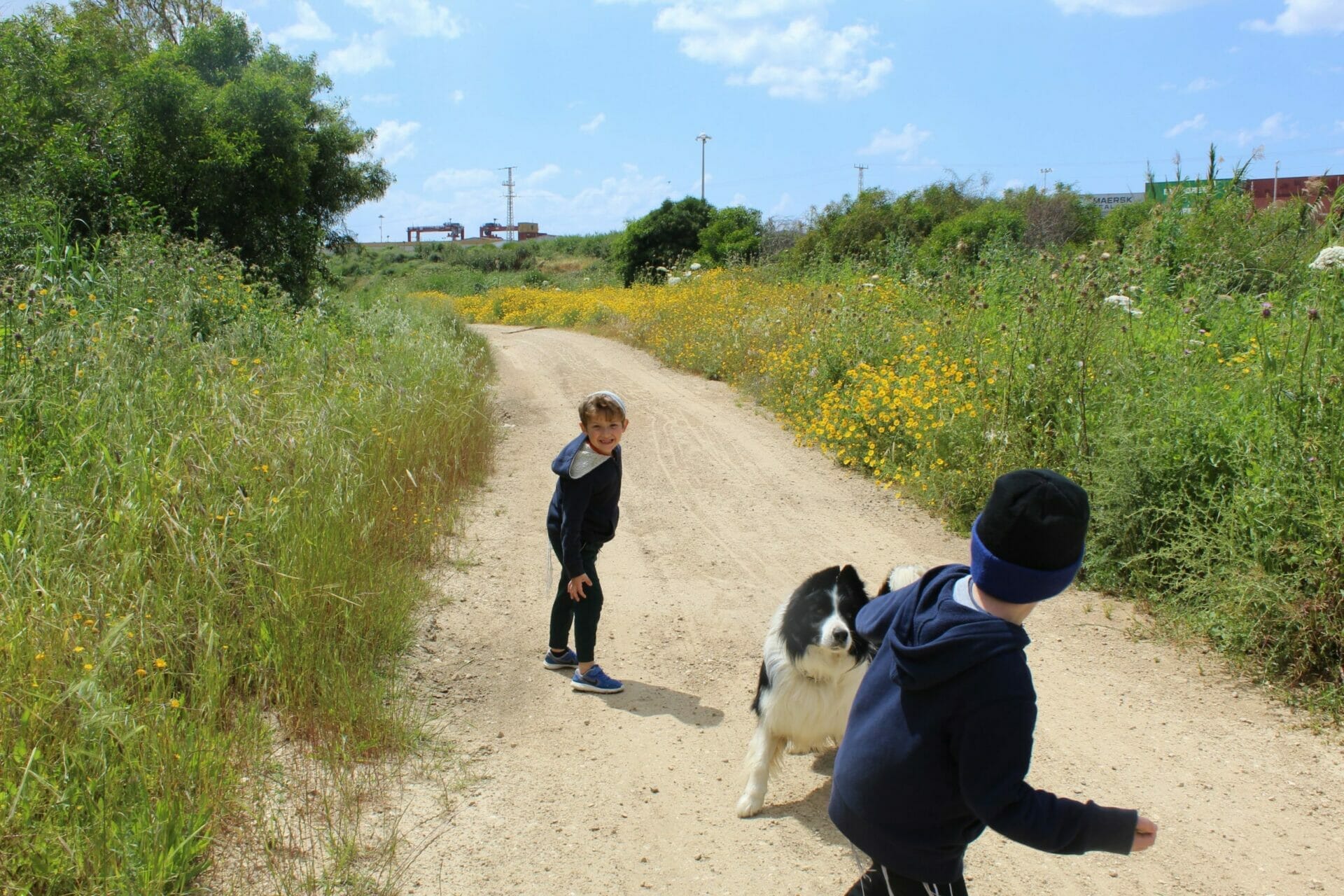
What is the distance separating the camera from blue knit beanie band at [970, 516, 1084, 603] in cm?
170

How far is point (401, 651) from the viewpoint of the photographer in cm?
462

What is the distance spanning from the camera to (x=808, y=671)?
324 cm

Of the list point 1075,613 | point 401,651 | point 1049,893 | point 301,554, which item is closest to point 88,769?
point 301,554

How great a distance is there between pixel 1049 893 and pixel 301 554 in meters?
3.28

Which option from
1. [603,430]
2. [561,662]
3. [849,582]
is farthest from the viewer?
[561,662]

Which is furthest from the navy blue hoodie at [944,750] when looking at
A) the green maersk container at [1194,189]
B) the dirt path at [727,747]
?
the green maersk container at [1194,189]

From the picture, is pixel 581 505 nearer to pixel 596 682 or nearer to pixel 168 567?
pixel 596 682

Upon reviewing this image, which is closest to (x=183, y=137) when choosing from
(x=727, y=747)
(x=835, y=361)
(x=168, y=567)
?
(x=835, y=361)

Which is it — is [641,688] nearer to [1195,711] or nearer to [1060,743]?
[1060,743]

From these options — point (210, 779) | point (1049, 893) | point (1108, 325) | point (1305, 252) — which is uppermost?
point (1305, 252)

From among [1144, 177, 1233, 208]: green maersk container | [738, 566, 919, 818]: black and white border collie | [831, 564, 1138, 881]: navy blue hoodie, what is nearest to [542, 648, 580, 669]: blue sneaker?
[738, 566, 919, 818]: black and white border collie

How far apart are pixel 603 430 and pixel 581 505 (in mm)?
359

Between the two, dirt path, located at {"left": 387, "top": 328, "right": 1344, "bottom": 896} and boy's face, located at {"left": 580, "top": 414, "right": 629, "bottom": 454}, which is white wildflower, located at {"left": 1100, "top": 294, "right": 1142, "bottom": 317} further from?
boy's face, located at {"left": 580, "top": 414, "right": 629, "bottom": 454}

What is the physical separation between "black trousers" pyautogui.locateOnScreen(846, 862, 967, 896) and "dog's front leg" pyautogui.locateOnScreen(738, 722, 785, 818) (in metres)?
1.31
